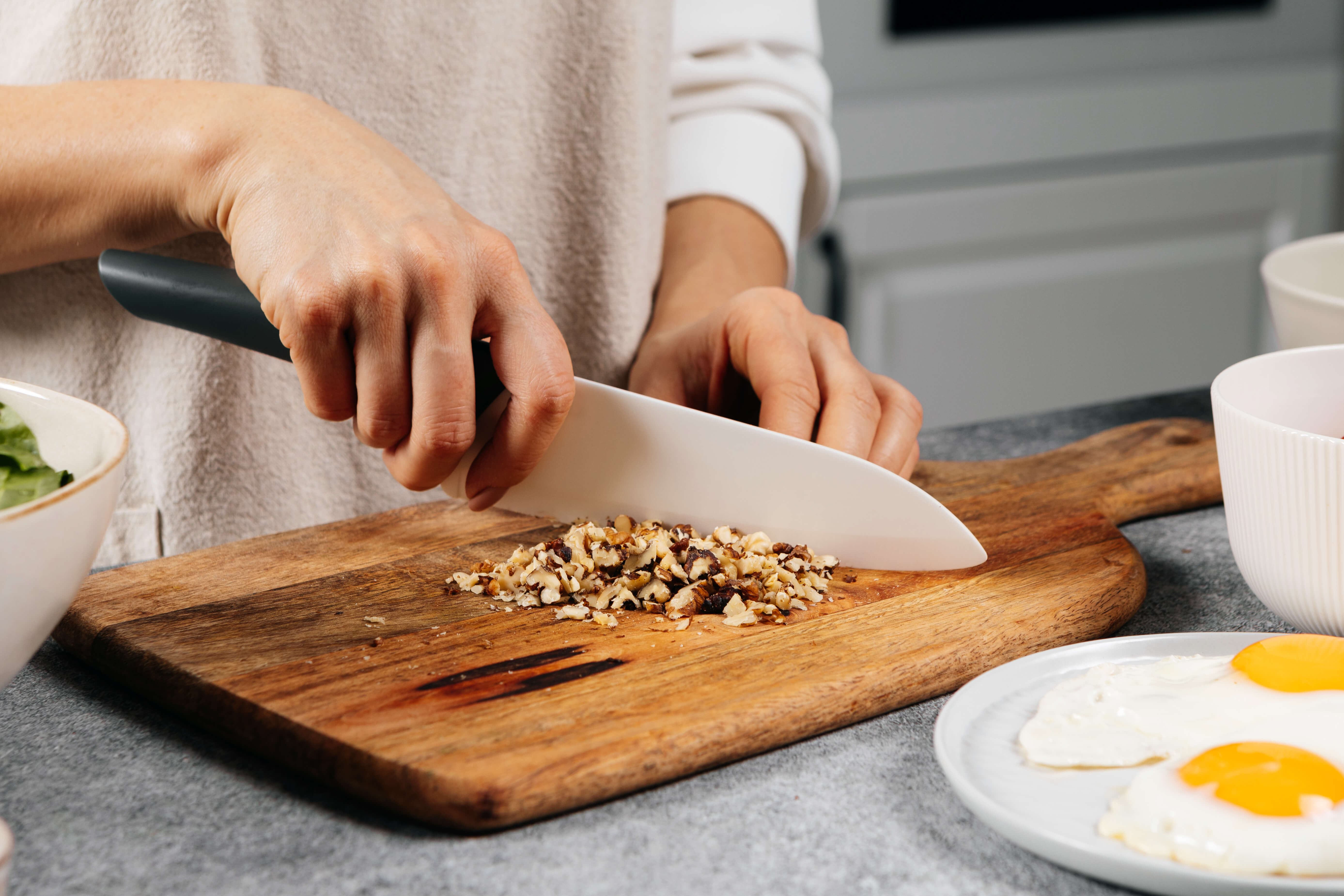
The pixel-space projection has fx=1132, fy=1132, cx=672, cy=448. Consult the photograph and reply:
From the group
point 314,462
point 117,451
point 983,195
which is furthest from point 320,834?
point 983,195

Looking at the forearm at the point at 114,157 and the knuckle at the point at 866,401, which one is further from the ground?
the forearm at the point at 114,157

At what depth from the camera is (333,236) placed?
73 centimetres

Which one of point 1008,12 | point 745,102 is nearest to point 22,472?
point 745,102

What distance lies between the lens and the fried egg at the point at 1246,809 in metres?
0.44

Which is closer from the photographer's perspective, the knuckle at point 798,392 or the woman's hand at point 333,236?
the woman's hand at point 333,236

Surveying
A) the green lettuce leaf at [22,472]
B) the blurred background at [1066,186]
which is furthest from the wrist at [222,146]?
the blurred background at [1066,186]

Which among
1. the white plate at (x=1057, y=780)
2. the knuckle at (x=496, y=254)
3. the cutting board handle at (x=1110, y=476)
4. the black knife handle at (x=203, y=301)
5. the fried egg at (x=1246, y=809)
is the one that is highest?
the knuckle at (x=496, y=254)

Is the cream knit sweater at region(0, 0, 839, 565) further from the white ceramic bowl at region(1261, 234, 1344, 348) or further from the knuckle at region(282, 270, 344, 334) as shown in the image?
the white ceramic bowl at region(1261, 234, 1344, 348)

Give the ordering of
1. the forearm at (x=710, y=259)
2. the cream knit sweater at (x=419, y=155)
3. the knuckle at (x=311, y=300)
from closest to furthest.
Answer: the knuckle at (x=311, y=300), the cream knit sweater at (x=419, y=155), the forearm at (x=710, y=259)

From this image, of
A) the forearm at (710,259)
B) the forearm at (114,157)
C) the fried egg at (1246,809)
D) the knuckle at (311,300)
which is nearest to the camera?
the fried egg at (1246,809)

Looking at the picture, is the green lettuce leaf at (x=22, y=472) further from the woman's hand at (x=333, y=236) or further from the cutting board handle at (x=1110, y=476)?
the cutting board handle at (x=1110, y=476)

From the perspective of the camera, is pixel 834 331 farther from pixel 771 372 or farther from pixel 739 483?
pixel 739 483

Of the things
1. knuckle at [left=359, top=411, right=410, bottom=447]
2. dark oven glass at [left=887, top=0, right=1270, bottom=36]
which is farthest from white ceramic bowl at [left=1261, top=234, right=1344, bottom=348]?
dark oven glass at [left=887, top=0, right=1270, bottom=36]

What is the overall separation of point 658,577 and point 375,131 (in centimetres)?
60
